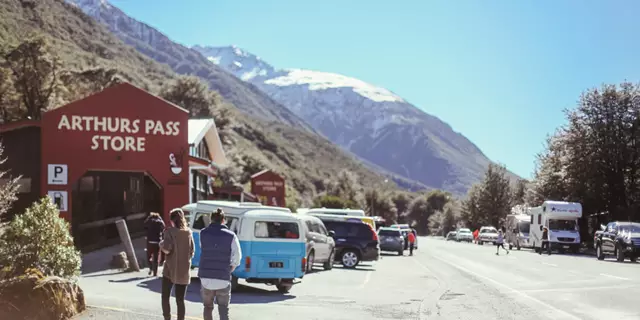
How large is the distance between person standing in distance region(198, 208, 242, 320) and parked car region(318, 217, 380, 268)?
19.4 m

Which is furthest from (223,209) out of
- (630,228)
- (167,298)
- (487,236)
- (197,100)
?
(197,100)

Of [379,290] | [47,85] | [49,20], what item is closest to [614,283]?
[379,290]

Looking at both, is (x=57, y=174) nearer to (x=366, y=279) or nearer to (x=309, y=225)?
(x=309, y=225)

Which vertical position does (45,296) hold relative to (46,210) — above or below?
below

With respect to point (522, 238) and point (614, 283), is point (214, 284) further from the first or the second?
point (522, 238)

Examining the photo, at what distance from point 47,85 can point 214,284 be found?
46.9 metres

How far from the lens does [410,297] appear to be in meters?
17.3

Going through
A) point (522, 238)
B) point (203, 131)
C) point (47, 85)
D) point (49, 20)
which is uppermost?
point (49, 20)

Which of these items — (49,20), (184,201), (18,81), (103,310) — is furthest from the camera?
(49,20)

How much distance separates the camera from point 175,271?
34.2ft

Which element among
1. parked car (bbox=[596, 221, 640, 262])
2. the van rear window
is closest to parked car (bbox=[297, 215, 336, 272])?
the van rear window

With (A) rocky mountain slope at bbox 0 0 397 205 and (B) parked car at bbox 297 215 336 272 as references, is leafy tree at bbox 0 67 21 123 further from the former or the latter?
(B) parked car at bbox 297 215 336 272

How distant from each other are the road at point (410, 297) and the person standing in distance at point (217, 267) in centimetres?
303

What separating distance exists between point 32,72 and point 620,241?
39.5 meters
